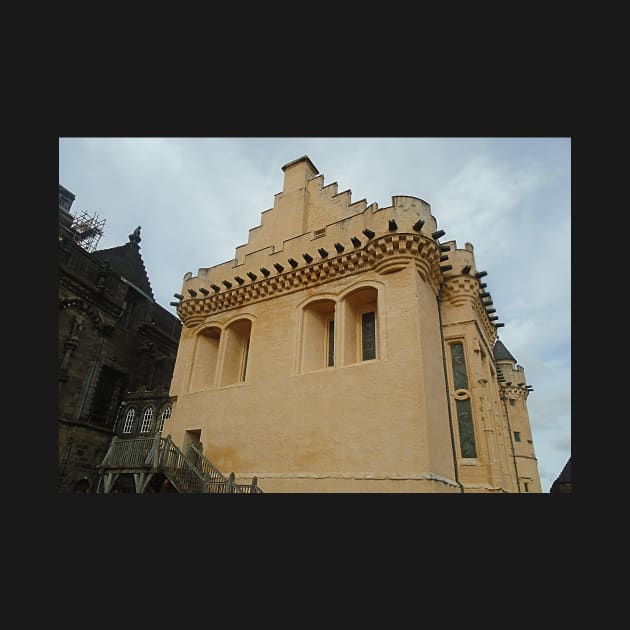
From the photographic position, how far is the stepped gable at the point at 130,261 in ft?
85.4

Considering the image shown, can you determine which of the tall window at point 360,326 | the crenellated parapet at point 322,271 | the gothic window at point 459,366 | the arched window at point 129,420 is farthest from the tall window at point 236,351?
the arched window at point 129,420

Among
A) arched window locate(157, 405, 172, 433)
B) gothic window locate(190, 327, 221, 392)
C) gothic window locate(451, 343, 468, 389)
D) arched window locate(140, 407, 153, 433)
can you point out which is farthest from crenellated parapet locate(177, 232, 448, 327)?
arched window locate(140, 407, 153, 433)

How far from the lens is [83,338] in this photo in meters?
21.2

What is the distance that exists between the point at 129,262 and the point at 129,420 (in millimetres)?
12006

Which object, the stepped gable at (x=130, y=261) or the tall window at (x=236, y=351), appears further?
the stepped gable at (x=130, y=261)

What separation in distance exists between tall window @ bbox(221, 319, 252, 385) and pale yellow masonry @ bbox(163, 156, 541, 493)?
0.06m

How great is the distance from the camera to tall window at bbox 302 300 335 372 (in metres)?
12.8

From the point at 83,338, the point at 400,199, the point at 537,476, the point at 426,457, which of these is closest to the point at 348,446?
the point at 426,457

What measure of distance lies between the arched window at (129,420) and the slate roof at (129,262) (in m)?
9.61

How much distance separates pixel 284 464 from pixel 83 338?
1566 centimetres

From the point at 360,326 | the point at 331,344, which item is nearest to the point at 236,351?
the point at 331,344

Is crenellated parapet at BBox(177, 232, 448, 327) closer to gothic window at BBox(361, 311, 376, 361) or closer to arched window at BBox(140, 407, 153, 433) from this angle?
gothic window at BBox(361, 311, 376, 361)

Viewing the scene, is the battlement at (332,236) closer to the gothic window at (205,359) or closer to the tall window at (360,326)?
the tall window at (360,326)

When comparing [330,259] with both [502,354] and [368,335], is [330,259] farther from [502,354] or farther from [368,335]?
[502,354]
